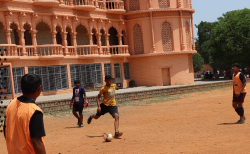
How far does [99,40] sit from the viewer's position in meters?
33.7

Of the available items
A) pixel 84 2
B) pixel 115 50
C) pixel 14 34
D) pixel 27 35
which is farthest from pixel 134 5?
pixel 14 34

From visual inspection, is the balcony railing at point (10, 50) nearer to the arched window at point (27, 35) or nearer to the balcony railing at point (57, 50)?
the balcony railing at point (57, 50)

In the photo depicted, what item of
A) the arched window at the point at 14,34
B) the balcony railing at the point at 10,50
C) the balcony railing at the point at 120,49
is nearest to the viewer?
the balcony railing at the point at 10,50

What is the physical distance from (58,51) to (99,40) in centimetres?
546

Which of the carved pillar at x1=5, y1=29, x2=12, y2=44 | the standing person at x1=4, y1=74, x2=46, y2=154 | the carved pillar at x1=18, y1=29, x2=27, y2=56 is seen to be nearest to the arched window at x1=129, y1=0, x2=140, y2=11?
the carved pillar at x1=18, y1=29, x2=27, y2=56

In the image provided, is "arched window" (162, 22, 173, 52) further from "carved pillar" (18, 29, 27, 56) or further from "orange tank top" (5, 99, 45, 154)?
"orange tank top" (5, 99, 45, 154)

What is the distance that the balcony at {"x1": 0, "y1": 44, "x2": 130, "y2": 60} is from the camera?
84.7 ft

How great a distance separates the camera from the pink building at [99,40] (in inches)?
1100

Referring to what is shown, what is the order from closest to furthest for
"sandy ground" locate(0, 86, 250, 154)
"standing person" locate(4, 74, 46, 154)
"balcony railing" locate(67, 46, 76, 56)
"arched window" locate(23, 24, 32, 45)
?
"standing person" locate(4, 74, 46, 154) → "sandy ground" locate(0, 86, 250, 154) → "arched window" locate(23, 24, 32, 45) → "balcony railing" locate(67, 46, 76, 56)

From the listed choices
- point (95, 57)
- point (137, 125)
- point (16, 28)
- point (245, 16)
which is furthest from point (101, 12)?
point (137, 125)

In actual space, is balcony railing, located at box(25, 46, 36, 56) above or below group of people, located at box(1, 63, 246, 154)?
above

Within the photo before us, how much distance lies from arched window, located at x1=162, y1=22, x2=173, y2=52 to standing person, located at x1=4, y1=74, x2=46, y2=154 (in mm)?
31718

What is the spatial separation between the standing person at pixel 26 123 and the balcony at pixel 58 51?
2164 centimetres

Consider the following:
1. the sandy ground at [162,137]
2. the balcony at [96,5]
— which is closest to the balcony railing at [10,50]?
the balcony at [96,5]
